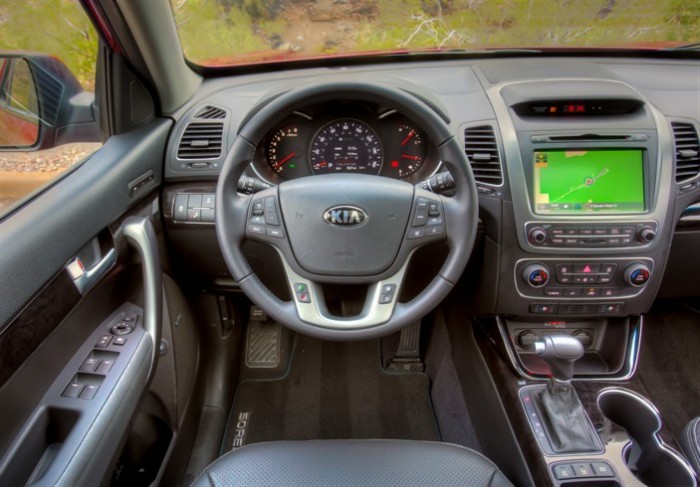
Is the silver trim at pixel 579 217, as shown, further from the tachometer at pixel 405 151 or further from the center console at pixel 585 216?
the tachometer at pixel 405 151

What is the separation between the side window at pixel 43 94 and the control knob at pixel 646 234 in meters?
1.85

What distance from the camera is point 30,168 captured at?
147 cm

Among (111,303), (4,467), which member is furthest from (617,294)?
(4,467)

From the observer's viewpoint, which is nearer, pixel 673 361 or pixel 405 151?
pixel 405 151

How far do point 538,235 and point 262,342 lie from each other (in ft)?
4.92

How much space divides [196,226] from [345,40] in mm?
920

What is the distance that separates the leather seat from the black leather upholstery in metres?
0.71

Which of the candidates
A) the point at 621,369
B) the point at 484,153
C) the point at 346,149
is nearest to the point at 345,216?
the point at 346,149

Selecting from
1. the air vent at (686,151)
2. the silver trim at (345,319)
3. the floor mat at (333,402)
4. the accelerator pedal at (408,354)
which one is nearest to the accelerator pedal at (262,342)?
the floor mat at (333,402)

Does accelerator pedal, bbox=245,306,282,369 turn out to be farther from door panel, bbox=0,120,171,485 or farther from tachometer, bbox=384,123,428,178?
tachometer, bbox=384,123,428,178

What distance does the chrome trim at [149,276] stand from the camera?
Answer: 1474 millimetres

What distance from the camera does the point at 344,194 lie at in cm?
139

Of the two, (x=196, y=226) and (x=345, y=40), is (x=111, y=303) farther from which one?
(x=345, y=40)

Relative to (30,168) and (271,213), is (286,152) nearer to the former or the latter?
(271,213)
